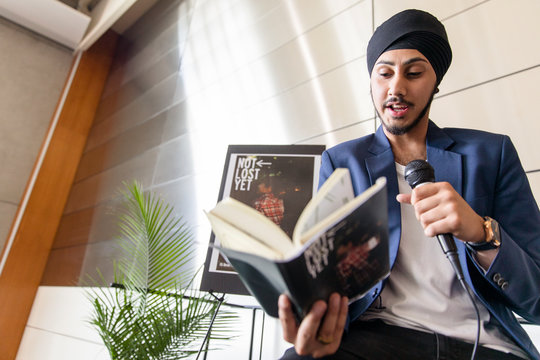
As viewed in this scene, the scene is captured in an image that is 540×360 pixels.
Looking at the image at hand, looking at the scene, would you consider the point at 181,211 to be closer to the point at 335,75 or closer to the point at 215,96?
the point at 215,96

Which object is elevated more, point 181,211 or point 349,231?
point 181,211

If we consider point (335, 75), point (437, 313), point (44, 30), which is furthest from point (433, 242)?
point (44, 30)

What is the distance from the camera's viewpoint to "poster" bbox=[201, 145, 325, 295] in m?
1.59

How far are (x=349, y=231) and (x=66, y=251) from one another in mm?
4094

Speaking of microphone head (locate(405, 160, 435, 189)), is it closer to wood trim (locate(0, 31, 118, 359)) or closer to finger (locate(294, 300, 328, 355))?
finger (locate(294, 300, 328, 355))

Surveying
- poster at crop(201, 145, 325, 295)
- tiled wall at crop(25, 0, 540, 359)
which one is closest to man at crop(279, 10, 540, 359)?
poster at crop(201, 145, 325, 295)

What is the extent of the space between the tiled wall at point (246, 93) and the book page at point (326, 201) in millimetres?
1162

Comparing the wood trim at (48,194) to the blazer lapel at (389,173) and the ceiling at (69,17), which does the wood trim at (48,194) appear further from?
the blazer lapel at (389,173)

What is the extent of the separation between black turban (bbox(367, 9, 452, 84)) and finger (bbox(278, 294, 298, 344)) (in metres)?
0.87

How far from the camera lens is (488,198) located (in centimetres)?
94

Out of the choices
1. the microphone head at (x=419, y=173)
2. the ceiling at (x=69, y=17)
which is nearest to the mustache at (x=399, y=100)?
the microphone head at (x=419, y=173)

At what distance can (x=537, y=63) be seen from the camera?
1521mm

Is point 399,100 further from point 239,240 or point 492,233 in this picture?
point 239,240

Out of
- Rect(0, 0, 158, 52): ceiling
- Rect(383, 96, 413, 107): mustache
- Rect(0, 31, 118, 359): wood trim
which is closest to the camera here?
Rect(383, 96, 413, 107): mustache
